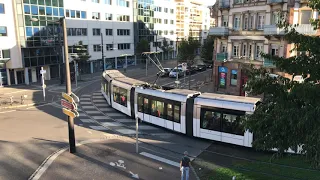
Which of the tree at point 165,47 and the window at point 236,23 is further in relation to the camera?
the tree at point 165,47

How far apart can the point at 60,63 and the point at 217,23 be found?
2322 centimetres

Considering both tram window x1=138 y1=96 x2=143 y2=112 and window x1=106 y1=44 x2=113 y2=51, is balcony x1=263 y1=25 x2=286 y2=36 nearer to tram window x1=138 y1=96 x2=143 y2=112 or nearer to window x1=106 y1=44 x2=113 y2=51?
tram window x1=138 y1=96 x2=143 y2=112

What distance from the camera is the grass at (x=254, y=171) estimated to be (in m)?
12.3

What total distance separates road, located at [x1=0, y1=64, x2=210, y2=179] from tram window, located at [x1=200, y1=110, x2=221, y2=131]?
45.7 inches

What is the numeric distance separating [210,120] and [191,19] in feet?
287

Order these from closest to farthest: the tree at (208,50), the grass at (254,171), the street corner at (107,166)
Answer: the grass at (254,171) < the street corner at (107,166) < the tree at (208,50)

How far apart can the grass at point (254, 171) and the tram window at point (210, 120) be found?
2.58 meters

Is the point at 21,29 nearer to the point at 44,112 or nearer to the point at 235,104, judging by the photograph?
the point at 44,112

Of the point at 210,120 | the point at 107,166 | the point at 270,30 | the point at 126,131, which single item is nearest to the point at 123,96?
the point at 126,131

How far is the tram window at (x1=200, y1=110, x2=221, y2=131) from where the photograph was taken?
16.3 metres

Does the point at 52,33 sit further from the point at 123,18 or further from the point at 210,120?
the point at 210,120

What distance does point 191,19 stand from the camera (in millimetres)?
99688

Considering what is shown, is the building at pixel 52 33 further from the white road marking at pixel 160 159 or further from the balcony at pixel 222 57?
the white road marking at pixel 160 159

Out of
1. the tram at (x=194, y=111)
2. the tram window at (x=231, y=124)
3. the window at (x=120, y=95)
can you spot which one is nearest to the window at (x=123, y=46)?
the window at (x=120, y=95)
